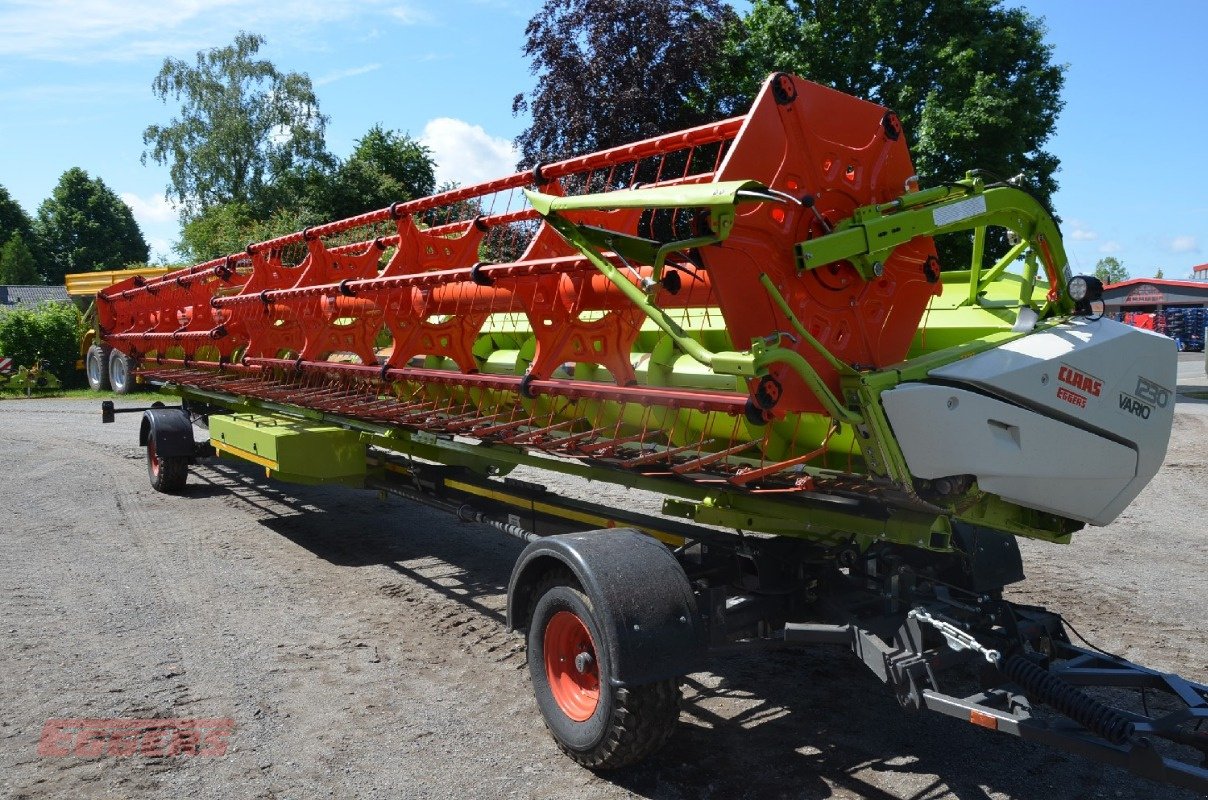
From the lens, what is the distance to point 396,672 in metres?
4.58

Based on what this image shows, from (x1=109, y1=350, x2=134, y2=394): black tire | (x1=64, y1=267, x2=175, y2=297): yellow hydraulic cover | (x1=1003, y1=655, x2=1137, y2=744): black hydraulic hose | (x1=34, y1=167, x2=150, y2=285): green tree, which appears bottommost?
(x1=1003, y1=655, x2=1137, y2=744): black hydraulic hose

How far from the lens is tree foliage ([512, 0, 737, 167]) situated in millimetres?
19078

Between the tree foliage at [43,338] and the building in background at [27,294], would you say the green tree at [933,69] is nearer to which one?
the tree foliage at [43,338]

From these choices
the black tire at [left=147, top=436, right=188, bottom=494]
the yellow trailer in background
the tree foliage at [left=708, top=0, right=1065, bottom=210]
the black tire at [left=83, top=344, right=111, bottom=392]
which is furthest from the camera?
the tree foliage at [left=708, top=0, right=1065, bottom=210]

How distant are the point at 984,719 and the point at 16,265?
6735 cm

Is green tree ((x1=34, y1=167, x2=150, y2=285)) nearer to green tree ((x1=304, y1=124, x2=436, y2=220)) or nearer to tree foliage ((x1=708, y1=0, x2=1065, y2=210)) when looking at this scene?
green tree ((x1=304, y1=124, x2=436, y2=220))

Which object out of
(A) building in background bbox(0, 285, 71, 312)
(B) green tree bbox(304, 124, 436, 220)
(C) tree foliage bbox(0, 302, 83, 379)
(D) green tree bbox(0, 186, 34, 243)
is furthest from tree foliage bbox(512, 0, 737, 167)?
(D) green tree bbox(0, 186, 34, 243)

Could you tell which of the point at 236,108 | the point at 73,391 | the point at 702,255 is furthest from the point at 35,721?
the point at 236,108

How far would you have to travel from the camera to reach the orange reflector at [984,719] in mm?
2861

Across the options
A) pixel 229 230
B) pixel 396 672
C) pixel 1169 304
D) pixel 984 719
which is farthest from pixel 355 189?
pixel 1169 304

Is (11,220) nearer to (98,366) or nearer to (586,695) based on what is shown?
(98,366)

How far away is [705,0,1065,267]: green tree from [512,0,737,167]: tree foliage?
0.73m

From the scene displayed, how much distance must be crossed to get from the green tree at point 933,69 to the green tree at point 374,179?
1112 cm

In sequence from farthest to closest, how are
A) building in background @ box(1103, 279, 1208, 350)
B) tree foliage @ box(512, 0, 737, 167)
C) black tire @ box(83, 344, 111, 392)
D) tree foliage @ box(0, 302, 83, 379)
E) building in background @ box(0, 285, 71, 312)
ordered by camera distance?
building in background @ box(0, 285, 71, 312)
building in background @ box(1103, 279, 1208, 350)
tree foliage @ box(0, 302, 83, 379)
tree foliage @ box(512, 0, 737, 167)
black tire @ box(83, 344, 111, 392)
